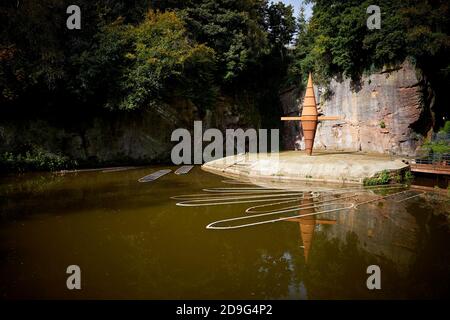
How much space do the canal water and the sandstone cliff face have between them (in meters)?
9.17

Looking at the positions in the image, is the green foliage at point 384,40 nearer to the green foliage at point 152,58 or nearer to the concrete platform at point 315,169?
the concrete platform at point 315,169

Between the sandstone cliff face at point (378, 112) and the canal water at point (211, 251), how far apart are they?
30.1 ft

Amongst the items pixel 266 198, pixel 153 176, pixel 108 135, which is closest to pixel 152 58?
pixel 108 135

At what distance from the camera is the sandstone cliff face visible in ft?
59.0

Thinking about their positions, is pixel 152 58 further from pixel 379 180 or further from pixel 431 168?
pixel 431 168

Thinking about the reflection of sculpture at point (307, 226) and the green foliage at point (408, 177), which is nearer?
the reflection of sculpture at point (307, 226)

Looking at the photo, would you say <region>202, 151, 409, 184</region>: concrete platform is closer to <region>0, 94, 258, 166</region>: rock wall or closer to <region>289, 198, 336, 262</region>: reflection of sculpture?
<region>289, 198, 336, 262</region>: reflection of sculpture

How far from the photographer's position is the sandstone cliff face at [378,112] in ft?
59.0

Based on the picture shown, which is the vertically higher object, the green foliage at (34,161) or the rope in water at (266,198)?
the green foliage at (34,161)

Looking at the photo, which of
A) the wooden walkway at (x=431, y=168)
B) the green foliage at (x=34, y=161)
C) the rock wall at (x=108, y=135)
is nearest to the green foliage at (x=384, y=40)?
the wooden walkway at (x=431, y=168)

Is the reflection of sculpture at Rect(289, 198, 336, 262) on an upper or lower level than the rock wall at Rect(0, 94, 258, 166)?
lower

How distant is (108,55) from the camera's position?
18281 millimetres

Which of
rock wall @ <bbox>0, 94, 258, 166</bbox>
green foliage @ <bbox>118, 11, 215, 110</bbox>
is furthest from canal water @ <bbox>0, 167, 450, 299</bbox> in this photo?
green foliage @ <bbox>118, 11, 215, 110</bbox>

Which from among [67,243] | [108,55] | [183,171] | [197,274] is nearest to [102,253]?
[67,243]
